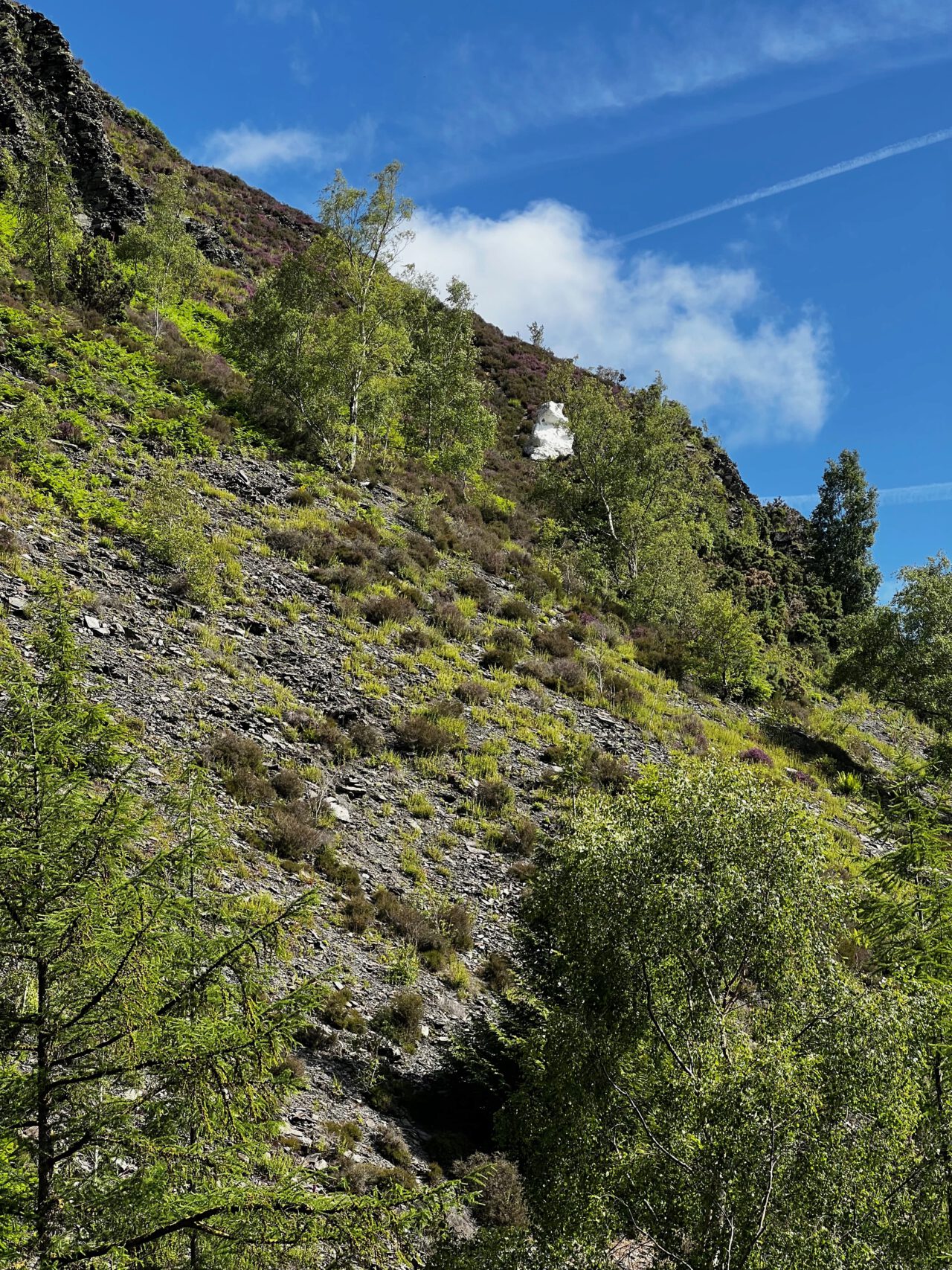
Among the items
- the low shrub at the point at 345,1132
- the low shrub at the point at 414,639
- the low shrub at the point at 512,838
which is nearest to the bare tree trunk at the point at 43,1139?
the low shrub at the point at 345,1132

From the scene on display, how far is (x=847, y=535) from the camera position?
57406 millimetres

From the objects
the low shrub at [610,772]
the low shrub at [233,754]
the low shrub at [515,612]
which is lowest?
the low shrub at [233,754]

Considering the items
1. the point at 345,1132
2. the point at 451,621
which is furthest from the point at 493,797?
the point at 345,1132

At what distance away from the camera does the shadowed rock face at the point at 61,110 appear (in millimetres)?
36719

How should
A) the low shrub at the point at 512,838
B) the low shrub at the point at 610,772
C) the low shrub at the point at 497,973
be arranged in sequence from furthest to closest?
the low shrub at the point at 610,772 < the low shrub at the point at 512,838 < the low shrub at the point at 497,973

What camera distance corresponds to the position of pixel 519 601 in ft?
88.1

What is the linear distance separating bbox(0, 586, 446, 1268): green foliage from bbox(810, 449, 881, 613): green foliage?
57444mm

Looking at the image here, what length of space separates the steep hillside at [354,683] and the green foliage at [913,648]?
229 cm

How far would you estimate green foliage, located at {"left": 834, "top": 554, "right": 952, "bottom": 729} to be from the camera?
28719 mm

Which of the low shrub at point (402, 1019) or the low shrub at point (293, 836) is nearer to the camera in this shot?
the low shrub at point (402, 1019)

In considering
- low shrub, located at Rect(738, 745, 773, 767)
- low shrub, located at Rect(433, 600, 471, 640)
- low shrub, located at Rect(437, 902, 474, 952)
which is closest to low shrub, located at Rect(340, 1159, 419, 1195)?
low shrub, located at Rect(437, 902, 474, 952)

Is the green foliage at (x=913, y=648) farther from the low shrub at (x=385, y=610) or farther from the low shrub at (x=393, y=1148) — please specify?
the low shrub at (x=393, y=1148)

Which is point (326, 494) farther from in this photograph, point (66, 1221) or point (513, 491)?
point (66, 1221)

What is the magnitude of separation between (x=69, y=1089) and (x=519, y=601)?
24.0 meters
